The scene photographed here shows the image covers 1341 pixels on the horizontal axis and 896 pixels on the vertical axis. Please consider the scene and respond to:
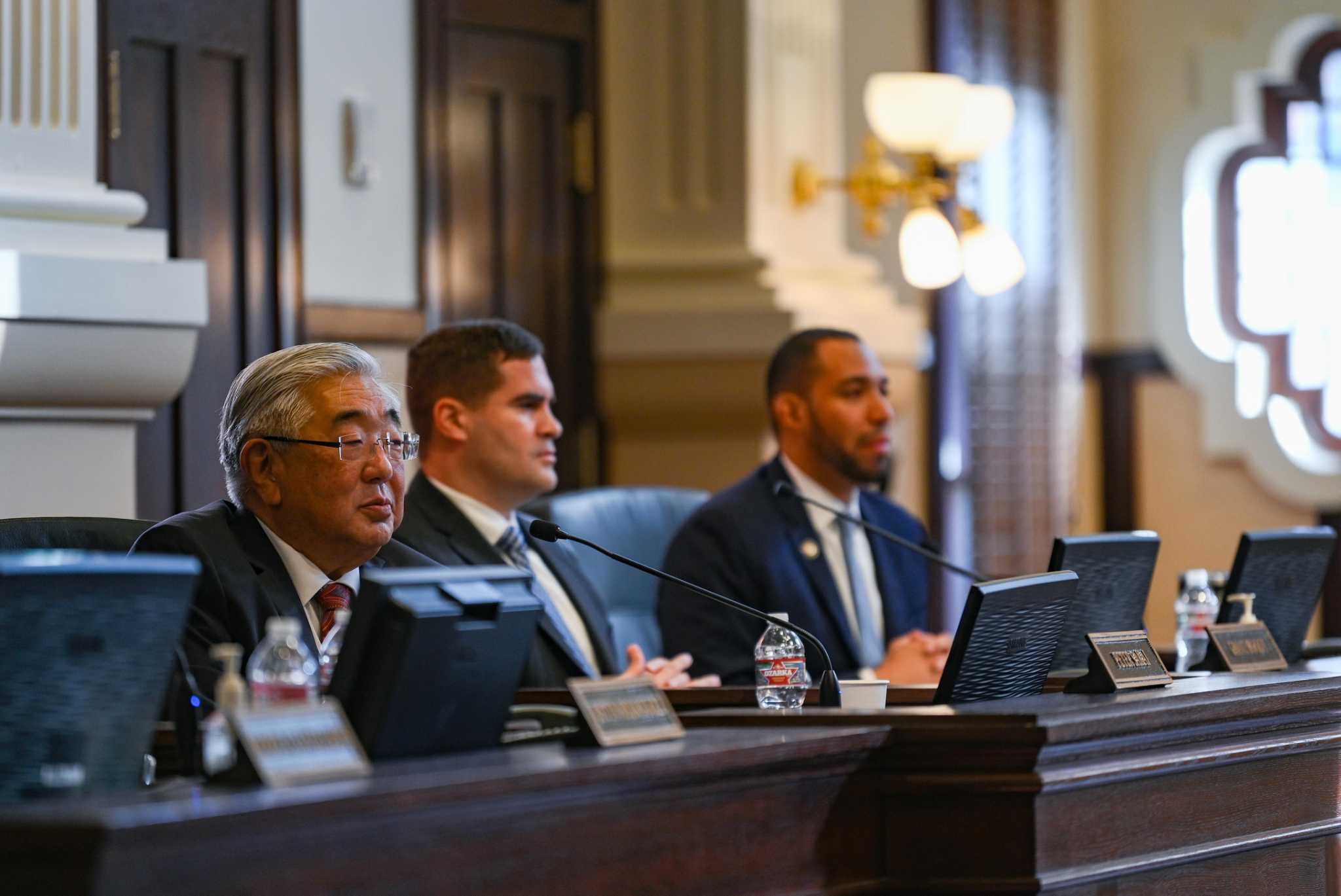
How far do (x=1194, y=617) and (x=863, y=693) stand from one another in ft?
3.80

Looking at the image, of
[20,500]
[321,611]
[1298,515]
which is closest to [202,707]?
[321,611]

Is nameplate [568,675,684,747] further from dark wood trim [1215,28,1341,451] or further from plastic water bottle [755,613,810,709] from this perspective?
dark wood trim [1215,28,1341,451]

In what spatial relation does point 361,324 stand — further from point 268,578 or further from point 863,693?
point 863,693

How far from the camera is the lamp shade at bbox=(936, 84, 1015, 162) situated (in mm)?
5059

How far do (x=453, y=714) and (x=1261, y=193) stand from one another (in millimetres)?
6050

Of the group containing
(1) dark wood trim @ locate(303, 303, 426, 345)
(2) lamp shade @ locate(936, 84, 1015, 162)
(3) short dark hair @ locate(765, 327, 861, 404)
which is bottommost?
(3) short dark hair @ locate(765, 327, 861, 404)

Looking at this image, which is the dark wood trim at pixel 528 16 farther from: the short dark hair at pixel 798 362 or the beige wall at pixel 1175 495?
the beige wall at pixel 1175 495

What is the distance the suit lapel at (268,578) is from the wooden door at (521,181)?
7.04 ft

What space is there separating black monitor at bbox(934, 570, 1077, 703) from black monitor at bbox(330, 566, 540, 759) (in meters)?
0.57

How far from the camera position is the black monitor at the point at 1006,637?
2.15 metres

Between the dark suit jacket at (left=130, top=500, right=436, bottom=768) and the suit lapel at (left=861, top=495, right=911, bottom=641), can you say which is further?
the suit lapel at (left=861, top=495, right=911, bottom=641)

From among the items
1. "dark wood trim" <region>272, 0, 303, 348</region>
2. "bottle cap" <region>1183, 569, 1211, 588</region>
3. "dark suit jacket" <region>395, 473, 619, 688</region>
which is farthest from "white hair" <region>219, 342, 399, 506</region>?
"dark wood trim" <region>272, 0, 303, 348</region>

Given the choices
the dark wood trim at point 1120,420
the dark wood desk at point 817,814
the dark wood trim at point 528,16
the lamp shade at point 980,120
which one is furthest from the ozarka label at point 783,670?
the dark wood trim at point 1120,420

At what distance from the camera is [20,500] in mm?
3352
